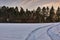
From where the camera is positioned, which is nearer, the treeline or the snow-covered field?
the snow-covered field

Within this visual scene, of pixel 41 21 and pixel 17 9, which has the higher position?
pixel 17 9

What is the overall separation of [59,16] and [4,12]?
27.3 ft

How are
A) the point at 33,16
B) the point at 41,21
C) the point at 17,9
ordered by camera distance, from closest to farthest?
the point at 17,9 → the point at 33,16 → the point at 41,21

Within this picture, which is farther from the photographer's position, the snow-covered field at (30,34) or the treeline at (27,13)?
the treeline at (27,13)

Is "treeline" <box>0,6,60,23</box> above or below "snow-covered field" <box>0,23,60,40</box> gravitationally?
above

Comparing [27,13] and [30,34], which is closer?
[30,34]

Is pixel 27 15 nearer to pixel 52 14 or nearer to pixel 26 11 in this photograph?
pixel 26 11

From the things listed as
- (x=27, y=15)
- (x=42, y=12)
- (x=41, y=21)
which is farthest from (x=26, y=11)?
(x=41, y=21)

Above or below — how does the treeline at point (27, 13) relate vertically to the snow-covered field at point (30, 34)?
above

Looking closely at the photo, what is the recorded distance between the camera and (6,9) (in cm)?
2577

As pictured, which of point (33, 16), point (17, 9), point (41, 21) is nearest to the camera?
point (17, 9)

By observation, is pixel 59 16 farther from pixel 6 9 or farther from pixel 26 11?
pixel 6 9

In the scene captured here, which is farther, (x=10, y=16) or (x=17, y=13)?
(x=10, y=16)

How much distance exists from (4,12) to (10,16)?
5.72 feet
